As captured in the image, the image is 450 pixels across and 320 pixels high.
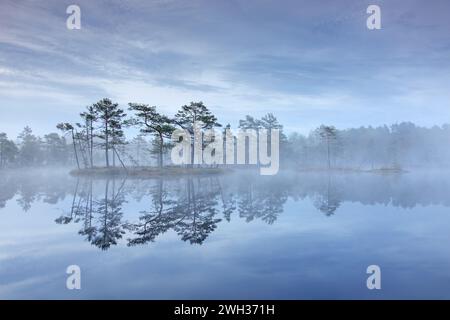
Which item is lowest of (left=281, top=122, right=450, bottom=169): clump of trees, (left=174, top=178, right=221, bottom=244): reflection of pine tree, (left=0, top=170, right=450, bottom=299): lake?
(left=0, top=170, right=450, bottom=299): lake

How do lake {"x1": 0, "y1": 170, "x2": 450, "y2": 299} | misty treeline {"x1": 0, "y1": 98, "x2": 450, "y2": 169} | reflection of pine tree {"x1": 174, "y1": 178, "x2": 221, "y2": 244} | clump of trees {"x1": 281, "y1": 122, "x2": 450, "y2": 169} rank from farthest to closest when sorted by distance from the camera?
clump of trees {"x1": 281, "y1": 122, "x2": 450, "y2": 169} → misty treeline {"x1": 0, "y1": 98, "x2": 450, "y2": 169} → reflection of pine tree {"x1": 174, "y1": 178, "x2": 221, "y2": 244} → lake {"x1": 0, "y1": 170, "x2": 450, "y2": 299}

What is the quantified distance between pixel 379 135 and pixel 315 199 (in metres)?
132

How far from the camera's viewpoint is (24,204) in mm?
17969

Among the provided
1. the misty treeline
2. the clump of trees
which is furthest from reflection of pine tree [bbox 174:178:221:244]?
the clump of trees

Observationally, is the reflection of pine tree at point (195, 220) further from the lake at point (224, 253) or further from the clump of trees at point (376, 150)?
the clump of trees at point (376, 150)

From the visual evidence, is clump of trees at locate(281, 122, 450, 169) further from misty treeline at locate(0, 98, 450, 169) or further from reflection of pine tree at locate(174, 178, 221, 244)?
reflection of pine tree at locate(174, 178, 221, 244)

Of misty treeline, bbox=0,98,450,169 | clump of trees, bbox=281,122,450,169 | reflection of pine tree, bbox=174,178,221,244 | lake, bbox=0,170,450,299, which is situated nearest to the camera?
lake, bbox=0,170,450,299

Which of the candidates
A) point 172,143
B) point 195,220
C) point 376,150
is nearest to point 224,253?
point 195,220

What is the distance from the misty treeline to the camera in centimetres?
5025

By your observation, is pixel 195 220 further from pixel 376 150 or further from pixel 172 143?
pixel 376 150

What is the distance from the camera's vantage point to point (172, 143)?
5466 centimetres

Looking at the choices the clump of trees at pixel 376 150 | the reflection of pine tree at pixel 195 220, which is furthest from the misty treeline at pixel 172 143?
the reflection of pine tree at pixel 195 220

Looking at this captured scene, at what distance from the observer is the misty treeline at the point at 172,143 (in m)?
50.2
